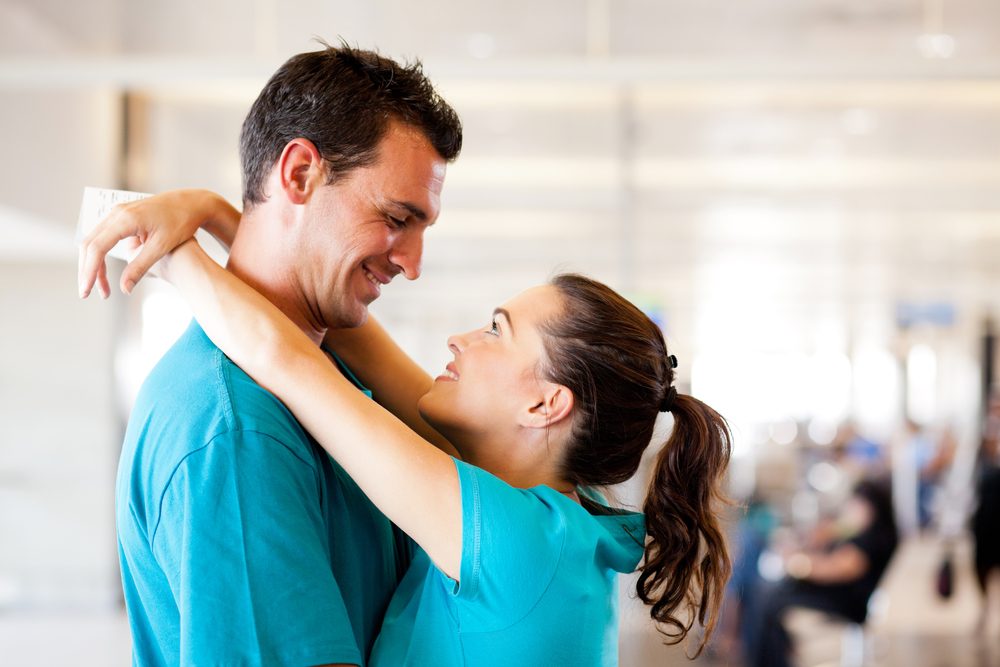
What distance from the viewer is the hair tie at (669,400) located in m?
1.47

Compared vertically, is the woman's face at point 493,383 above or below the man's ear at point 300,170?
below

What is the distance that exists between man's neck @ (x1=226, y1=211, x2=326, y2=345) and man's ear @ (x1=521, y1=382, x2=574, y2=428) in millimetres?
324

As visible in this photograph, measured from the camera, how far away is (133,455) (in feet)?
3.48

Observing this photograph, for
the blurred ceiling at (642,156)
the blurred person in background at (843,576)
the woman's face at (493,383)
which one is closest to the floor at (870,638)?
the blurred person in background at (843,576)

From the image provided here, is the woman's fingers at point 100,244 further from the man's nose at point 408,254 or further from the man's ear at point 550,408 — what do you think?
the man's ear at point 550,408

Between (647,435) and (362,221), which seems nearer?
(362,221)

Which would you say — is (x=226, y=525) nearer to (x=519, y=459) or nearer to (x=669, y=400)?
(x=519, y=459)

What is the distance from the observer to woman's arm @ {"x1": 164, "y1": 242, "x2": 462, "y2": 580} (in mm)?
1088

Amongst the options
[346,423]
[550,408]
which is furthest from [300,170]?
[550,408]

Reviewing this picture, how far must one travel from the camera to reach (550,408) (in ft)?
4.58

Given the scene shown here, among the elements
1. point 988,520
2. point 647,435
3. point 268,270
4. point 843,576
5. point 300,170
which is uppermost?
point 300,170

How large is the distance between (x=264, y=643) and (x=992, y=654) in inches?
204

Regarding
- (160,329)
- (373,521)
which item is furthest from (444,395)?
(160,329)

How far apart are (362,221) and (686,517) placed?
0.63m
